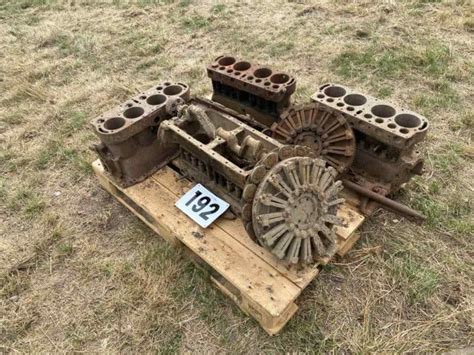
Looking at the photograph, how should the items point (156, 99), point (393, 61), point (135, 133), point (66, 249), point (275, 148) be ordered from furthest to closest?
1. point (393, 61)
2. point (156, 99)
3. point (66, 249)
4. point (135, 133)
5. point (275, 148)

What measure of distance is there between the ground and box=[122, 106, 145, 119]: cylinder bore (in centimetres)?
82

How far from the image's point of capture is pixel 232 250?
2.52 metres

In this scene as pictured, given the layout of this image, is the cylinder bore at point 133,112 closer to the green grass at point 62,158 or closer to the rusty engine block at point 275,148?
the rusty engine block at point 275,148

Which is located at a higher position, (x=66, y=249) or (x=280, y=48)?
(x=280, y=48)

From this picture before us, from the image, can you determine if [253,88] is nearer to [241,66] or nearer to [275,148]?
[241,66]

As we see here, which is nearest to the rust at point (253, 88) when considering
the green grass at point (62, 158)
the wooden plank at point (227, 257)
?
the wooden plank at point (227, 257)

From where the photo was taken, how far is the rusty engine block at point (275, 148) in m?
2.19

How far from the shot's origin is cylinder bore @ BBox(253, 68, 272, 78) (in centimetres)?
317

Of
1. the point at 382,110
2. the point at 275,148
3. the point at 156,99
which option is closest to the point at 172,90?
the point at 156,99

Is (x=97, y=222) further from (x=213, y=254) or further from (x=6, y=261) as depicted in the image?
(x=213, y=254)

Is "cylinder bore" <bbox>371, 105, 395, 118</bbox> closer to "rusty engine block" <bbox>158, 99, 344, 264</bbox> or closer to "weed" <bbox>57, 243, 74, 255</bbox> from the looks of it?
"rusty engine block" <bbox>158, 99, 344, 264</bbox>

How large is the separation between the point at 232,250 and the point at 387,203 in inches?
46.4

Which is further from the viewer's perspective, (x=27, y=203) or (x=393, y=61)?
(x=393, y=61)

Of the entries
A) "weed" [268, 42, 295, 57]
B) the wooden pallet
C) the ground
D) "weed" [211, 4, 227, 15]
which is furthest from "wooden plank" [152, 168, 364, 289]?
"weed" [211, 4, 227, 15]
